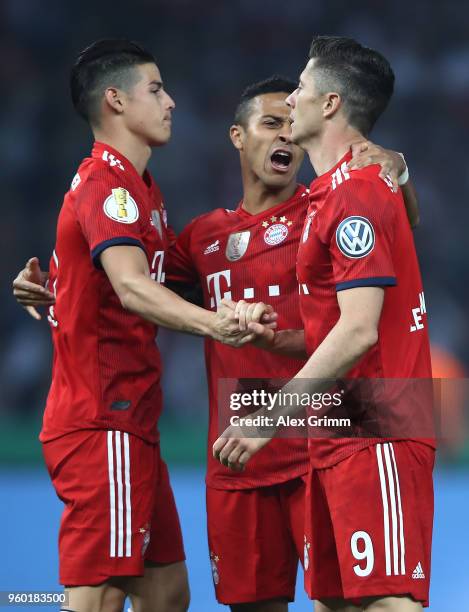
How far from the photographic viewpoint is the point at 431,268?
10.3 meters

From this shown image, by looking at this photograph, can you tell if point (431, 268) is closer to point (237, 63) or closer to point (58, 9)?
point (237, 63)

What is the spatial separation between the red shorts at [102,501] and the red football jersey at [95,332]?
0.22ft

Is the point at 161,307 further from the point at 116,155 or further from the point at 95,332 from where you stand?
Answer: the point at 116,155

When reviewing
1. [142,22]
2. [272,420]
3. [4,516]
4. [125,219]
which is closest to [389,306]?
[272,420]

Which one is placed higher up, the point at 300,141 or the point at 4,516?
the point at 300,141

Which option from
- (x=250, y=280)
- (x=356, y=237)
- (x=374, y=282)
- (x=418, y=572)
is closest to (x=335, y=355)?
(x=374, y=282)

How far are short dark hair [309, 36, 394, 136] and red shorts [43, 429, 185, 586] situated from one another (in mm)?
1406

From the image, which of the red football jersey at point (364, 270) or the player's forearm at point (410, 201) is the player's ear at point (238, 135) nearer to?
the player's forearm at point (410, 201)

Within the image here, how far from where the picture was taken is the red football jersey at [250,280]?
4102 mm

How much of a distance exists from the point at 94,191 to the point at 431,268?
22.9 feet

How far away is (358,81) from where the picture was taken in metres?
3.56

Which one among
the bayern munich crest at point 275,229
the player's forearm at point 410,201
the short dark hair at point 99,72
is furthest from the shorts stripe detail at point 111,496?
the player's forearm at point 410,201

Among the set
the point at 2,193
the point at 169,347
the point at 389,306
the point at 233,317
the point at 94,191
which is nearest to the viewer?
the point at 389,306

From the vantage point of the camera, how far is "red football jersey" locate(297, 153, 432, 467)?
3135 mm
